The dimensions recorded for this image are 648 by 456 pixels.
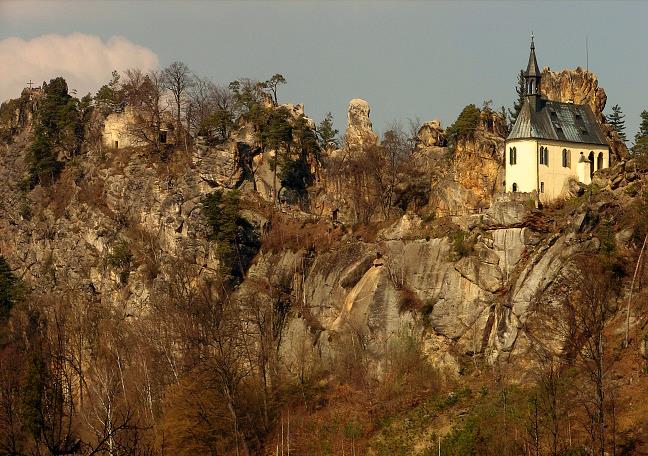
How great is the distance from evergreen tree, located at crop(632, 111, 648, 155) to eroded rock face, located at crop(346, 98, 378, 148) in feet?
54.3

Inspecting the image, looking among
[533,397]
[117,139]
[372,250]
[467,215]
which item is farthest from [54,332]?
[533,397]

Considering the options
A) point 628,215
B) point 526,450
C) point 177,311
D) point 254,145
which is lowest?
point 526,450

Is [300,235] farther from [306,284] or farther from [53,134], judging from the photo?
[53,134]

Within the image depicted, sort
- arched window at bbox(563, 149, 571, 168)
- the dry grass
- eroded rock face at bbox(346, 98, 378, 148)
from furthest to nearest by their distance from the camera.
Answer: eroded rock face at bbox(346, 98, 378, 148), the dry grass, arched window at bbox(563, 149, 571, 168)

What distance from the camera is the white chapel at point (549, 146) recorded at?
243 ft

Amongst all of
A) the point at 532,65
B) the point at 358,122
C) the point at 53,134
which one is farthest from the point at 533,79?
the point at 53,134

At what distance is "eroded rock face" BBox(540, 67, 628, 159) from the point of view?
7944 centimetres

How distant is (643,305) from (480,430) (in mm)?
10307

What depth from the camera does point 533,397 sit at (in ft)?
210

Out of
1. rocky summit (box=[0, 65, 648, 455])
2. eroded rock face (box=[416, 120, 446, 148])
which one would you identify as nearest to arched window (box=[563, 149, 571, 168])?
rocky summit (box=[0, 65, 648, 455])

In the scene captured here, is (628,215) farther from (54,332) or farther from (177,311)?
(54,332)

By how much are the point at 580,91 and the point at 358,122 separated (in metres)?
15.1

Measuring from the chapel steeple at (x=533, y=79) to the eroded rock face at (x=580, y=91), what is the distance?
4409 millimetres

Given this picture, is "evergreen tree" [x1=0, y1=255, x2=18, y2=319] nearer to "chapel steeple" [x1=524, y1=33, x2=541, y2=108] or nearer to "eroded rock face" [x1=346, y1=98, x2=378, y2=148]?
"eroded rock face" [x1=346, y1=98, x2=378, y2=148]
